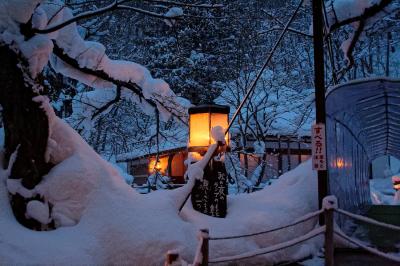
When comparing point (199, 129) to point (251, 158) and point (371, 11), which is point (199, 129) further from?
point (251, 158)

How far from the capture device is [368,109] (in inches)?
480

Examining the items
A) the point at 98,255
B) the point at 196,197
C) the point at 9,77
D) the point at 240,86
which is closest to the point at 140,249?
the point at 98,255

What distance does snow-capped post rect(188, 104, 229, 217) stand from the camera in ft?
26.5

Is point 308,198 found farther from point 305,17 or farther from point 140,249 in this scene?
point 305,17

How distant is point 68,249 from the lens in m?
5.75

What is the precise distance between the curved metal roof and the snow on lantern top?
249 cm

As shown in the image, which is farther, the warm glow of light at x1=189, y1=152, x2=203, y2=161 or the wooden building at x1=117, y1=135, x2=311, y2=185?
the wooden building at x1=117, y1=135, x2=311, y2=185

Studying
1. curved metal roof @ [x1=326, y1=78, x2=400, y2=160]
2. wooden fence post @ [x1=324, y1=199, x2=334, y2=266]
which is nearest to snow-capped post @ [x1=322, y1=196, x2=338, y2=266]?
wooden fence post @ [x1=324, y1=199, x2=334, y2=266]

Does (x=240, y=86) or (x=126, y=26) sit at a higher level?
(x=126, y=26)

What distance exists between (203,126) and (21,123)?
3629 millimetres

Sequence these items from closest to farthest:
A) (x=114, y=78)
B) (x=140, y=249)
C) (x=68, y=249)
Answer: (x=68, y=249), (x=140, y=249), (x=114, y=78)

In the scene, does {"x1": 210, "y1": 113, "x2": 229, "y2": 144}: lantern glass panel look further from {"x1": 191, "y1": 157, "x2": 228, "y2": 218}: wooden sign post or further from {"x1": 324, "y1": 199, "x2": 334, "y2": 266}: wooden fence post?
{"x1": 324, "y1": 199, "x2": 334, "y2": 266}: wooden fence post

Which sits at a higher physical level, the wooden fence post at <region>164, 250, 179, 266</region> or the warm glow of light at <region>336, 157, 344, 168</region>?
the warm glow of light at <region>336, 157, 344, 168</region>

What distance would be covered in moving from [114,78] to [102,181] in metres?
3.17
